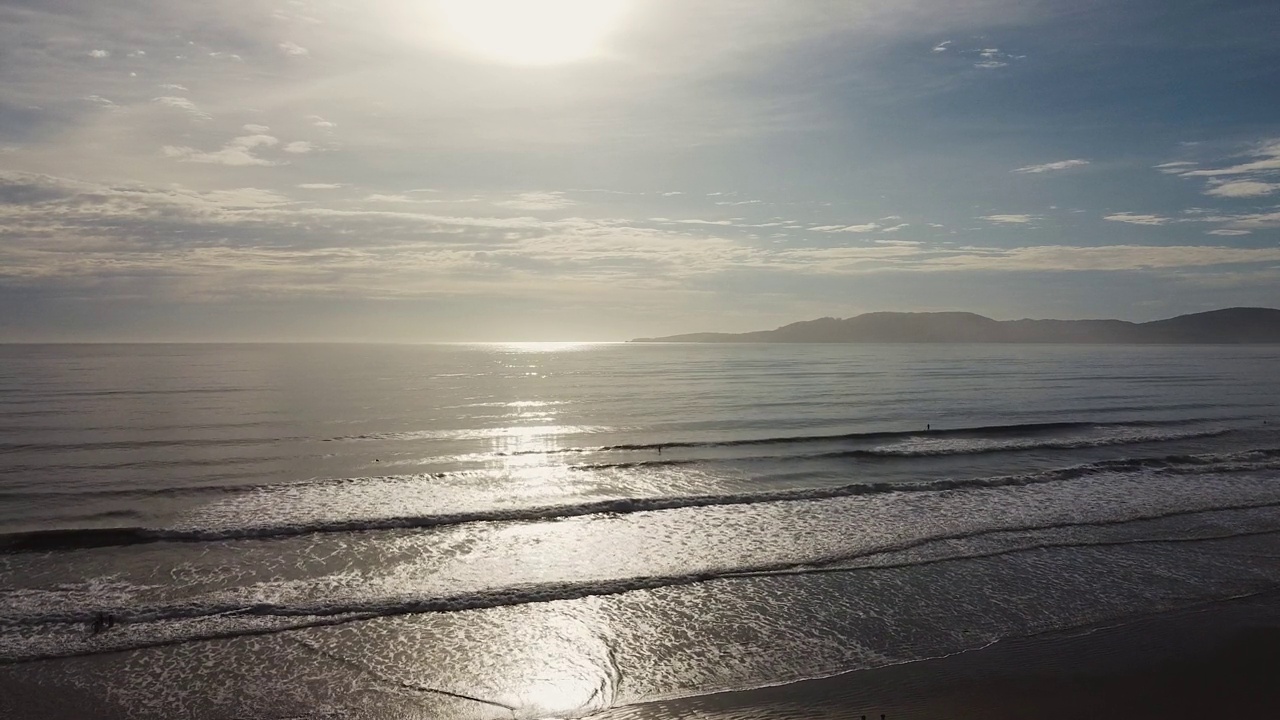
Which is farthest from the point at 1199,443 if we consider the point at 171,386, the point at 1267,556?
the point at 171,386

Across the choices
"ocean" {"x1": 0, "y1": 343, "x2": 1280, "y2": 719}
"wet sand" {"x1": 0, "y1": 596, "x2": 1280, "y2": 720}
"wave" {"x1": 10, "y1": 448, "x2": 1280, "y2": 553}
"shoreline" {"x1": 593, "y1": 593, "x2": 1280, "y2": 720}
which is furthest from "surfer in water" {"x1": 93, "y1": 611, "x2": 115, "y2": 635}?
"shoreline" {"x1": 593, "y1": 593, "x2": 1280, "y2": 720}

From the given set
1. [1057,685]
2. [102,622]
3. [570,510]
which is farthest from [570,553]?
[1057,685]

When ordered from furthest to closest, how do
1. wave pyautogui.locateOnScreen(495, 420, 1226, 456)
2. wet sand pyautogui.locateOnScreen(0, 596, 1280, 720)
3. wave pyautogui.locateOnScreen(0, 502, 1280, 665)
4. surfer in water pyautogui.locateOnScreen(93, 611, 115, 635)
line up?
wave pyautogui.locateOnScreen(495, 420, 1226, 456) < surfer in water pyautogui.locateOnScreen(93, 611, 115, 635) < wave pyautogui.locateOnScreen(0, 502, 1280, 665) < wet sand pyautogui.locateOnScreen(0, 596, 1280, 720)

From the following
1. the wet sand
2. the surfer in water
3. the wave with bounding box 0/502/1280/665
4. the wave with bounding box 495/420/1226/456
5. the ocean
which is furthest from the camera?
the wave with bounding box 495/420/1226/456

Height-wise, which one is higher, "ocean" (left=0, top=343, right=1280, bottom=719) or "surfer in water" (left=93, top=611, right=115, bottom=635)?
"surfer in water" (left=93, top=611, right=115, bottom=635)

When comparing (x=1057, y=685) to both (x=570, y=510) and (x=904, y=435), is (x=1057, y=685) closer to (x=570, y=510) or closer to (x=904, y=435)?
(x=570, y=510)

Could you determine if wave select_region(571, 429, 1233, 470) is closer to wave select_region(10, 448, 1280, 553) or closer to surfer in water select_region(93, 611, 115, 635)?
wave select_region(10, 448, 1280, 553)
